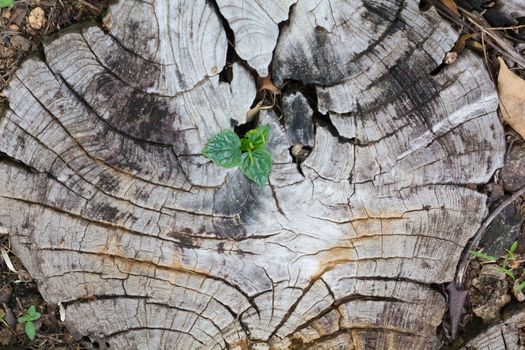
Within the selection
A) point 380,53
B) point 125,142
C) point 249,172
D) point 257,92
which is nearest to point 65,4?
point 125,142

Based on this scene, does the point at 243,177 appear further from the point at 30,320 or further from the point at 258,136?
the point at 30,320

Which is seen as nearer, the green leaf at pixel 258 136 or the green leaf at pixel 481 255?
the green leaf at pixel 258 136

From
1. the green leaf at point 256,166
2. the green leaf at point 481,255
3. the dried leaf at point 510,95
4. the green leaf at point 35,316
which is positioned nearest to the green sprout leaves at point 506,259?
the green leaf at point 481,255

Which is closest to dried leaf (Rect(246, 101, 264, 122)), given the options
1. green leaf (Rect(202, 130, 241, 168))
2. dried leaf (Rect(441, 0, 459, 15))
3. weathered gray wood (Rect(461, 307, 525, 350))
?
green leaf (Rect(202, 130, 241, 168))

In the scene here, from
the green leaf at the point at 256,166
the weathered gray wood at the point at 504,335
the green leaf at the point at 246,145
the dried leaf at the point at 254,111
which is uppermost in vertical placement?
the dried leaf at the point at 254,111

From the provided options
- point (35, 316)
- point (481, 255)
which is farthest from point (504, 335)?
point (35, 316)

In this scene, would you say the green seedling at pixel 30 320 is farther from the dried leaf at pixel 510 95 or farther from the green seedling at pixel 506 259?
the dried leaf at pixel 510 95
